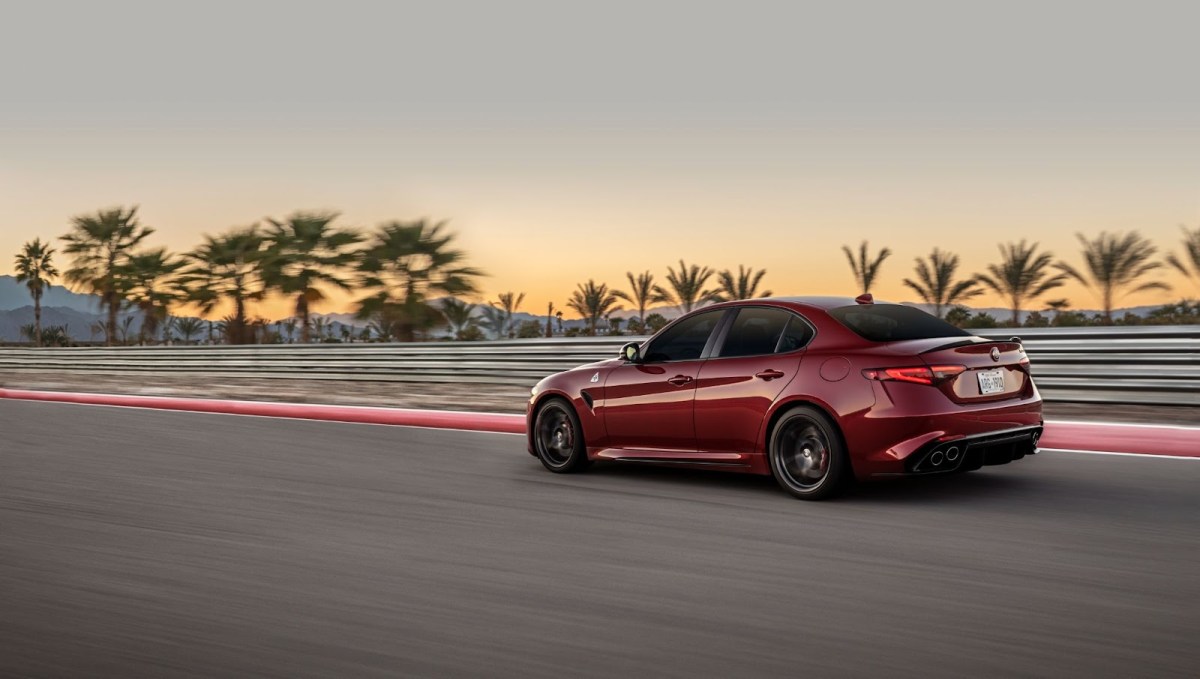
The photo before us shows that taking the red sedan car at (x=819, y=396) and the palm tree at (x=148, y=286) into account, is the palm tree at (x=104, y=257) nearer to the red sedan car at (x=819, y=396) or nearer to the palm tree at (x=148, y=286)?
the palm tree at (x=148, y=286)

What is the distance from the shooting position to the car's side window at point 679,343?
31.7 ft

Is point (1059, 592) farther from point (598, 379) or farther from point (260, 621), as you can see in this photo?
point (598, 379)

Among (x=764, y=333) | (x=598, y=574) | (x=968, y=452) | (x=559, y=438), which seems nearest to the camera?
(x=598, y=574)

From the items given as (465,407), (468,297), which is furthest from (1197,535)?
(468,297)

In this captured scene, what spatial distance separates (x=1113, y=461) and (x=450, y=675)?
7589mm

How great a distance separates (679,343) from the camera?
10.2m

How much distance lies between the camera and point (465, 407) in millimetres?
18781

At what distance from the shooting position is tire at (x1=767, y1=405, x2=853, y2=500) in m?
8.30

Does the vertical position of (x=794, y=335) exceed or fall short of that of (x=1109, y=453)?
it exceeds it

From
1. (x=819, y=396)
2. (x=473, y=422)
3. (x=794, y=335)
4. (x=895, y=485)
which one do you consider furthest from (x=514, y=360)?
(x=819, y=396)

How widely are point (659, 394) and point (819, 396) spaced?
5.25 feet

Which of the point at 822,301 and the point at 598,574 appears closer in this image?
the point at 598,574

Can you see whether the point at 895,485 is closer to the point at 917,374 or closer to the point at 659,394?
the point at 917,374

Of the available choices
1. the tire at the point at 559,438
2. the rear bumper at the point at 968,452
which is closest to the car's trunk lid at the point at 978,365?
the rear bumper at the point at 968,452
